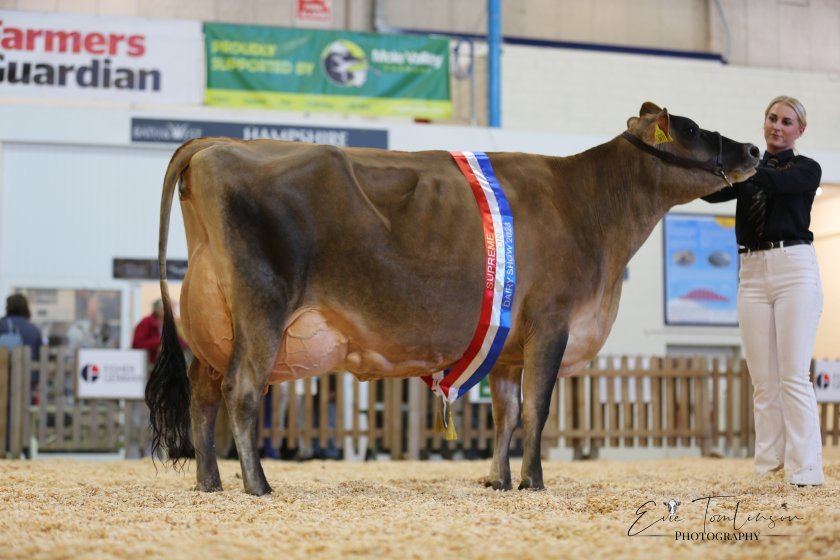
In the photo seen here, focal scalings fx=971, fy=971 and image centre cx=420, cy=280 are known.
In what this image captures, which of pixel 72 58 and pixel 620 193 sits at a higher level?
pixel 72 58

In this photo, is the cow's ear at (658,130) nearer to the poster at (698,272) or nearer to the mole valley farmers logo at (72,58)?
the mole valley farmers logo at (72,58)

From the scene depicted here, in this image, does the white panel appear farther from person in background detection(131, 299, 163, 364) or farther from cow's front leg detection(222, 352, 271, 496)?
cow's front leg detection(222, 352, 271, 496)

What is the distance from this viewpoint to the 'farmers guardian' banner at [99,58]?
11.2 m

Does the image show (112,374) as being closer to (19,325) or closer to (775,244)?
(19,325)

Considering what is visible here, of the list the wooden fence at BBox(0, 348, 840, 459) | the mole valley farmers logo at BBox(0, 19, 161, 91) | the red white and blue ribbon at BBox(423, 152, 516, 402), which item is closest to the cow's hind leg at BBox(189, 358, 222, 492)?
the red white and blue ribbon at BBox(423, 152, 516, 402)

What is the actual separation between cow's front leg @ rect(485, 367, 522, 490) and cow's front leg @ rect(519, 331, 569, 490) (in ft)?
0.57

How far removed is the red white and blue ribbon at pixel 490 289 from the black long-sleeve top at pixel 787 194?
1.40 metres

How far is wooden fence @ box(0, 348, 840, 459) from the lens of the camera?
934 centimetres

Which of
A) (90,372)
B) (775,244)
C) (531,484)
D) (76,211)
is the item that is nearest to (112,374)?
(90,372)

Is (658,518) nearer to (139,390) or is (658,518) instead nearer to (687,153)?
(687,153)

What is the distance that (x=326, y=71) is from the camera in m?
11.9

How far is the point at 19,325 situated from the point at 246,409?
623 centimetres

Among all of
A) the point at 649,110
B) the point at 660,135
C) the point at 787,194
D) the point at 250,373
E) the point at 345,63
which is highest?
the point at 345,63

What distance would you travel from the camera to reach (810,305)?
5.02 meters
